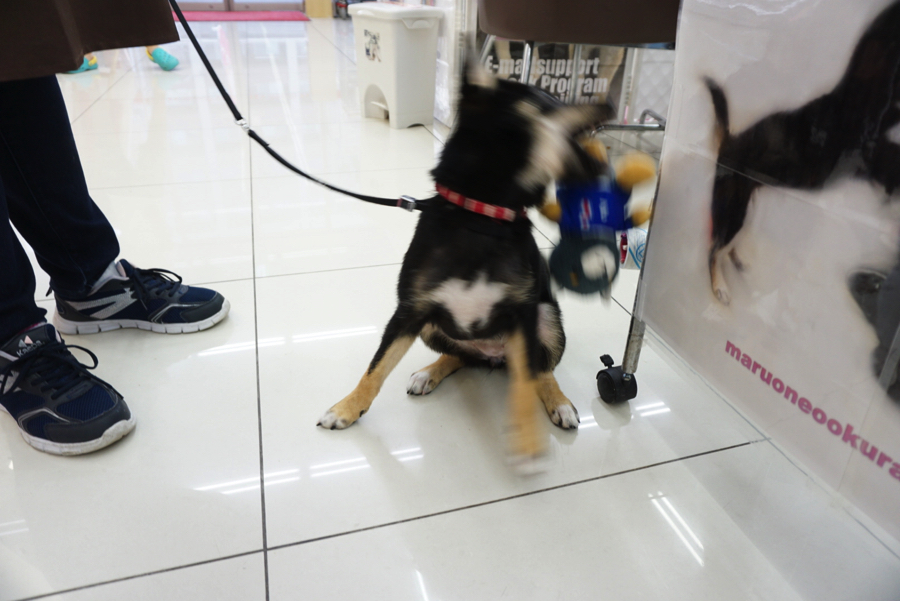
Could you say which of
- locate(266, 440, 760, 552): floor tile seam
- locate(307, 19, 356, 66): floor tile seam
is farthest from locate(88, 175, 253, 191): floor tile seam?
locate(307, 19, 356, 66): floor tile seam

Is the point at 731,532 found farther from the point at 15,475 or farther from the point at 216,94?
the point at 216,94

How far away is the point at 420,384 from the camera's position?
1214 mm

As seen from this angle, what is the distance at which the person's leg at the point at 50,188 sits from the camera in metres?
1.07

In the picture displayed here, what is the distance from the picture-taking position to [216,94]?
3.83m

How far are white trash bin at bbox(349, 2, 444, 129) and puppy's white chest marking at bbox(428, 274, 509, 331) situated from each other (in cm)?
229

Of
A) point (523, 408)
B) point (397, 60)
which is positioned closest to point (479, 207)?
point (523, 408)

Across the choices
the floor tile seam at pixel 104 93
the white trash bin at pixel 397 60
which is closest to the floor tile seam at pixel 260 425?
the white trash bin at pixel 397 60

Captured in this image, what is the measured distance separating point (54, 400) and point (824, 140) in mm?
1265

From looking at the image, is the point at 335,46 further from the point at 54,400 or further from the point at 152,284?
the point at 54,400

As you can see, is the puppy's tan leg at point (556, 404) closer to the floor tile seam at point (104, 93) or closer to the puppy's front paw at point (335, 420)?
the puppy's front paw at point (335, 420)

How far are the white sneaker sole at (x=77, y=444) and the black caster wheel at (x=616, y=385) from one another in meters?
0.92

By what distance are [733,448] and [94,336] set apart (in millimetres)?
1420

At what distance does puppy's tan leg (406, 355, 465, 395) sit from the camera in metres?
1.21

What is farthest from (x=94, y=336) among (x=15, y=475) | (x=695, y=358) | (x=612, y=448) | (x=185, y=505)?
(x=695, y=358)
